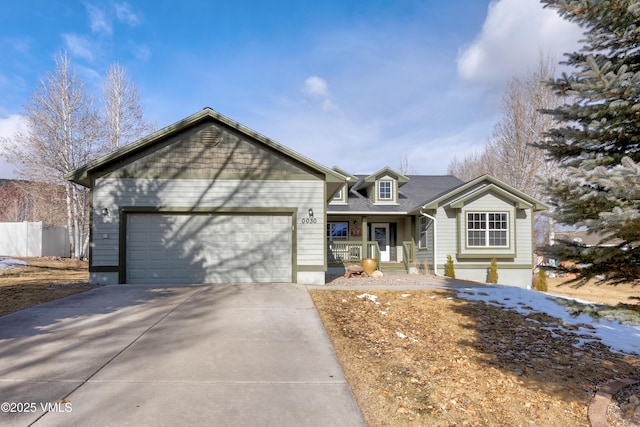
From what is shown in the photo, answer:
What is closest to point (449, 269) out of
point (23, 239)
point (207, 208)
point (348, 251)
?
point (348, 251)

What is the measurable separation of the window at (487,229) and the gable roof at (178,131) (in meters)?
7.85

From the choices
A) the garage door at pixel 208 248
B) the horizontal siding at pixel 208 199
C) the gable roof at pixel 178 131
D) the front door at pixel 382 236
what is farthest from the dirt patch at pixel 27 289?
the front door at pixel 382 236

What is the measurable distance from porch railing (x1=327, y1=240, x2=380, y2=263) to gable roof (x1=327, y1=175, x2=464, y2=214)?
238cm

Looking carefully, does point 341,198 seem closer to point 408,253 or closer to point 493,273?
point 408,253

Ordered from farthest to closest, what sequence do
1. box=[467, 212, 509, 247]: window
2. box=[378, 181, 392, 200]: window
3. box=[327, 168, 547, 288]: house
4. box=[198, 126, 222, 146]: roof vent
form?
box=[378, 181, 392, 200]: window, box=[467, 212, 509, 247]: window, box=[327, 168, 547, 288]: house, box=[198, 126, 222, 146]: roof vent

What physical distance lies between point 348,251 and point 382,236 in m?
4.34

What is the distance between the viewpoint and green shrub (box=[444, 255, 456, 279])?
51.2ft

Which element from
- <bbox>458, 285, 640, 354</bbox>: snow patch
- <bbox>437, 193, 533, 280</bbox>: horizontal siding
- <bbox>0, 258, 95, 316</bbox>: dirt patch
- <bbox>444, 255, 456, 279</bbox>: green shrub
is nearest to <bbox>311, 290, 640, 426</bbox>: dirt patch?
<bbox>458, 285, 640, 354</bbox>: snow patch

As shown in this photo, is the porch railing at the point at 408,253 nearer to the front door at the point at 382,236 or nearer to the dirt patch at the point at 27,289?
the front door at the point at 382,236

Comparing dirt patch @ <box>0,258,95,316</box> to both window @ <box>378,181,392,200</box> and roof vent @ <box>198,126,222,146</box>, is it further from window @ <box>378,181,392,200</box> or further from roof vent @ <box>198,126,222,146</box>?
window @ <box>378,181,392,200</box>

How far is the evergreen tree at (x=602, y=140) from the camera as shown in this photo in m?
3.58

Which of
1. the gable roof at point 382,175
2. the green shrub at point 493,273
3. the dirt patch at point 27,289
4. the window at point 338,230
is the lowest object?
the green shrub at point 493,273

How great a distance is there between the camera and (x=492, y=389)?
169 inches

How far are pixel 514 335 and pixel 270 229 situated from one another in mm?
7036
